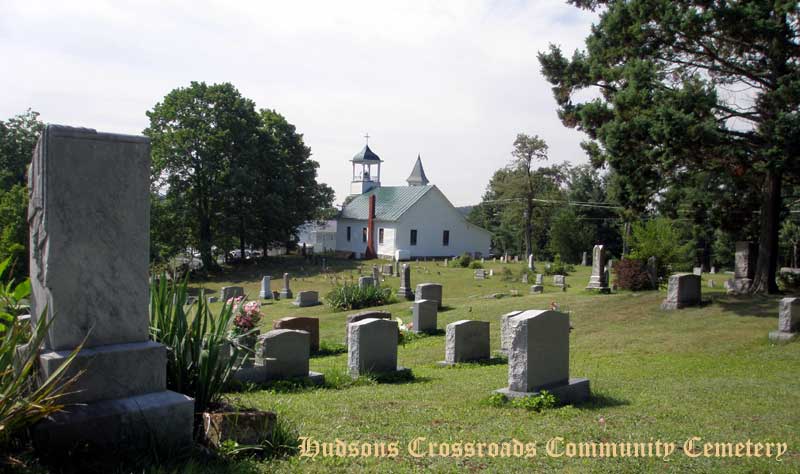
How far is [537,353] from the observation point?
7586 mm

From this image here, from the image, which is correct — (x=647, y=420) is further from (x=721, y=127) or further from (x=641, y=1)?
(x=641, y=1)

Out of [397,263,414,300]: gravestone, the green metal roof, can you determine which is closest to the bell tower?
the green metal roof

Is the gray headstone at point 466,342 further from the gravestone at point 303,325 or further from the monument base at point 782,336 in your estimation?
the monument base at point 782,336

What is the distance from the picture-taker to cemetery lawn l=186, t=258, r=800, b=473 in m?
5.14

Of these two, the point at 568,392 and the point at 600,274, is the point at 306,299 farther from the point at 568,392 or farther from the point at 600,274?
the point at 568,392

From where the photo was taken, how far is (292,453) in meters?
4.70

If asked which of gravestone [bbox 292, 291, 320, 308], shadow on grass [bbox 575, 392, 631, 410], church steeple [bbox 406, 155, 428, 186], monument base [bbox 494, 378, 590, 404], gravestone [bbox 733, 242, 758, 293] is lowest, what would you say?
gravestone [bbox 292, 291, 320, 308]

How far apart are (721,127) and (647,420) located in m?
14.1

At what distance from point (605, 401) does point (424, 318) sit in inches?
381

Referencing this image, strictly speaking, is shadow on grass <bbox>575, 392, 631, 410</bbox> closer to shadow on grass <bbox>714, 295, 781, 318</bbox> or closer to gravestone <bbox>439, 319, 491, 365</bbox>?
gravestone <bbox>439, 319, 491, 365</bbox>

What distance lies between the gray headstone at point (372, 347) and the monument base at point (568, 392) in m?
3.00

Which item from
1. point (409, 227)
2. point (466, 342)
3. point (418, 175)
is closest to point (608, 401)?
point (466, 342)

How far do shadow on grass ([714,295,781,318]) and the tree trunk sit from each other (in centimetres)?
86

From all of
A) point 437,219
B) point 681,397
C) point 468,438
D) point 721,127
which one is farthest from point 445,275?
point 468,438
